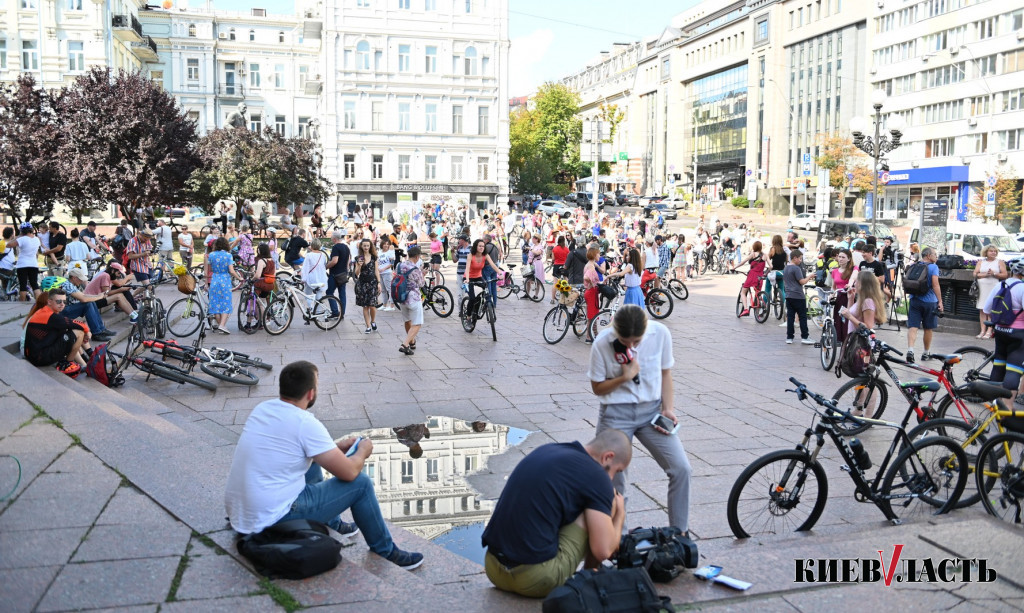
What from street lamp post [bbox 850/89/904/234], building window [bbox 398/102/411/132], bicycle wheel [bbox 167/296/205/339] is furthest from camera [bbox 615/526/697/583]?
building window [bbox 398/102/411/132]

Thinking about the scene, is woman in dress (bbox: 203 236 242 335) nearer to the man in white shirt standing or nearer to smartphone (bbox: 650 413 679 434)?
the man in white shirt standing

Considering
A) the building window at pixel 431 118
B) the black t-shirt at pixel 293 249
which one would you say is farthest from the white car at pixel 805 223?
the black t-shirt at pixel 293 249

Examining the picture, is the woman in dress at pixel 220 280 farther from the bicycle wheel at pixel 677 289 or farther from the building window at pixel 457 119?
the building window at pixel 457 119

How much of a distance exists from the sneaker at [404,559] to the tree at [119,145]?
27589 mm

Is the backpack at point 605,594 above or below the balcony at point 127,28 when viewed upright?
below

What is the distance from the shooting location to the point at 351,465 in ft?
15.9

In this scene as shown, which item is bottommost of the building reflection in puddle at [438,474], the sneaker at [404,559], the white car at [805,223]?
the building reflection in puddle at [438,474]

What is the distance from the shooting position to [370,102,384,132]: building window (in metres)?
52.0

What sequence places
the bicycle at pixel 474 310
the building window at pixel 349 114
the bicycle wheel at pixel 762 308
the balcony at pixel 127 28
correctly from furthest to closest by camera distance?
the building window at pixel 349 114 → the balcony at pixel 127 28 → the bicycle wheel at pixel 762 308 → the bicycle at pixel 474 310

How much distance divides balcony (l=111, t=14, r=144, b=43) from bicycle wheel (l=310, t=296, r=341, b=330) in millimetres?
43957

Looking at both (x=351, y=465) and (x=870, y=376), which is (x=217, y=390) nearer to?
(x=351, y=465)

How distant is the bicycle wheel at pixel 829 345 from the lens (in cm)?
1198

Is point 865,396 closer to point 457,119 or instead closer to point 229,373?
point 229,373

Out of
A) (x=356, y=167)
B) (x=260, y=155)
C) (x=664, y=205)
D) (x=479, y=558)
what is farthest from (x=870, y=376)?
(x=664, y=205)
